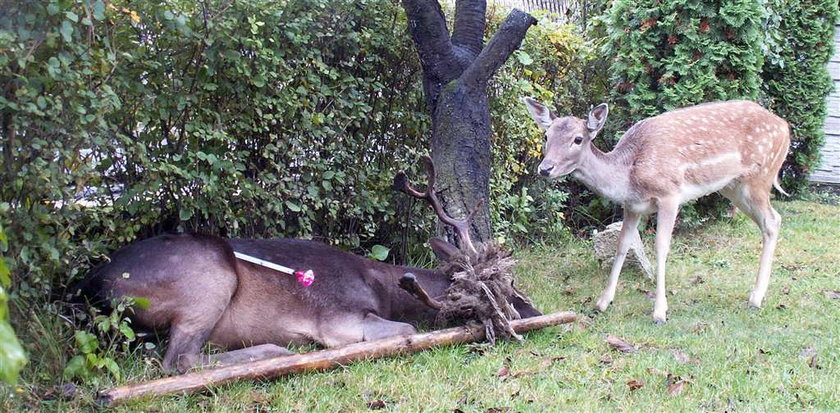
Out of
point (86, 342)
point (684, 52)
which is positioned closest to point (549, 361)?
point (86, 342)

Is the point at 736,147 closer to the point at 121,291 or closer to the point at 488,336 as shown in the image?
the point at 488,336

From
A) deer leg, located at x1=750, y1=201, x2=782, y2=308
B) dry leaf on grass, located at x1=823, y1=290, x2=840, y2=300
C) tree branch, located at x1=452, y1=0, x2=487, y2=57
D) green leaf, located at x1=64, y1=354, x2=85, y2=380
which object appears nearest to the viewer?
green leaf, located at x1=64, y1=354, x2=85, y2=380

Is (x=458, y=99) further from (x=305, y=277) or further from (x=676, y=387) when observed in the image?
(x=676, y=387)

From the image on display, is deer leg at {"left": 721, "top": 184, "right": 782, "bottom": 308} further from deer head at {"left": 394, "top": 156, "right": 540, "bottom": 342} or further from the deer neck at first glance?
deer head at {"left": 394, "top": 156, "right": 540, "bottom": 342}

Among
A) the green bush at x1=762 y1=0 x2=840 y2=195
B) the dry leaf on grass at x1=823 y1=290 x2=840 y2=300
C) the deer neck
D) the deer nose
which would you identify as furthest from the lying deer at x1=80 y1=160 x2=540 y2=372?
the green bush at x1=762 y1=0 x2=840 y2=195

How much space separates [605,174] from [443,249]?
5.09 ft

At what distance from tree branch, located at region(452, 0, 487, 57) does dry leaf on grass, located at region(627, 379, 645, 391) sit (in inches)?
117

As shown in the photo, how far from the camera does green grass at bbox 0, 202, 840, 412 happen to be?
405cm

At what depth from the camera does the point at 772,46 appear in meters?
10.5

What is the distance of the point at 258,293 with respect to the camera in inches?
189

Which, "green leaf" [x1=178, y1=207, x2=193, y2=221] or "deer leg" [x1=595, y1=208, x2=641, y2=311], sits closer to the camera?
"green leaf" [x1=178, y1=207, x2=193, y2=221]

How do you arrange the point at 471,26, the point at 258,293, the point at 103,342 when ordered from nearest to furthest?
the point at 103,342, the point at 258,293, the point at 471,26

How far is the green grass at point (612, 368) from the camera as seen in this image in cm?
405

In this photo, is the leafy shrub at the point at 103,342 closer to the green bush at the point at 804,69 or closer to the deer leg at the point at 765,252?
the deer leg at the point at 765,252
